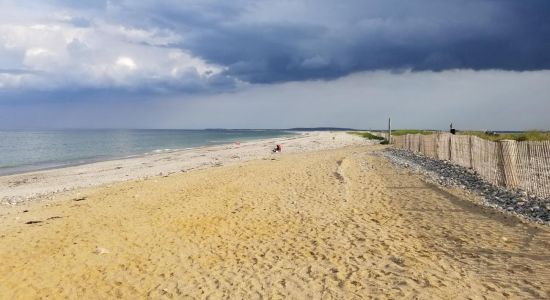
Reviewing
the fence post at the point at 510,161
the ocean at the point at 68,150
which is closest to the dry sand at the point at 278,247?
the fence post at the point at 510,161

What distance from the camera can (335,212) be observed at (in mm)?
11672

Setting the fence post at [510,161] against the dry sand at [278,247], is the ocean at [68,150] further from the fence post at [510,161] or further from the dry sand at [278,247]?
the fence post at [510,161]

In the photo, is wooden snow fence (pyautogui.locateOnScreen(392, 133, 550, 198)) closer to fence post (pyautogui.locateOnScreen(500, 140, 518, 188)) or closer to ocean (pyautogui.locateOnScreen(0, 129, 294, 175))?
fence post (pyautogui.locateOnScreen(500, 140, 518, 188))

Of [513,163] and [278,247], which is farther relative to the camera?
[513,163]

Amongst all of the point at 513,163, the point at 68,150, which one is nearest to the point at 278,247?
the point at 513,163

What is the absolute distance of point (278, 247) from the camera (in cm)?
895

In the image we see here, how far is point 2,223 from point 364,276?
36.6 feet

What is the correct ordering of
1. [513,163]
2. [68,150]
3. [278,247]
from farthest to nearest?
[68,150] → [513,163] → [278,247]

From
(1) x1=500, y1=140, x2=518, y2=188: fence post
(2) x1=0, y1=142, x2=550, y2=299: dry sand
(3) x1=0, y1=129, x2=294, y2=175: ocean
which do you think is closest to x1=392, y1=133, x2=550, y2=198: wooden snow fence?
(1) x1=500, y1=140, x2=518, y2=188: fence post

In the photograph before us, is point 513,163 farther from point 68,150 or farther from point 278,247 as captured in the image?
point 68,150

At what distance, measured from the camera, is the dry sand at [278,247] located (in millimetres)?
6789

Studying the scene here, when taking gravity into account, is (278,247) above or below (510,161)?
below

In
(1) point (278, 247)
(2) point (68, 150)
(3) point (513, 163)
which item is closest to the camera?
(1) point (278, 247)

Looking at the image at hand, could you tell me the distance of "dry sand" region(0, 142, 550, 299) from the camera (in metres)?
6.79
